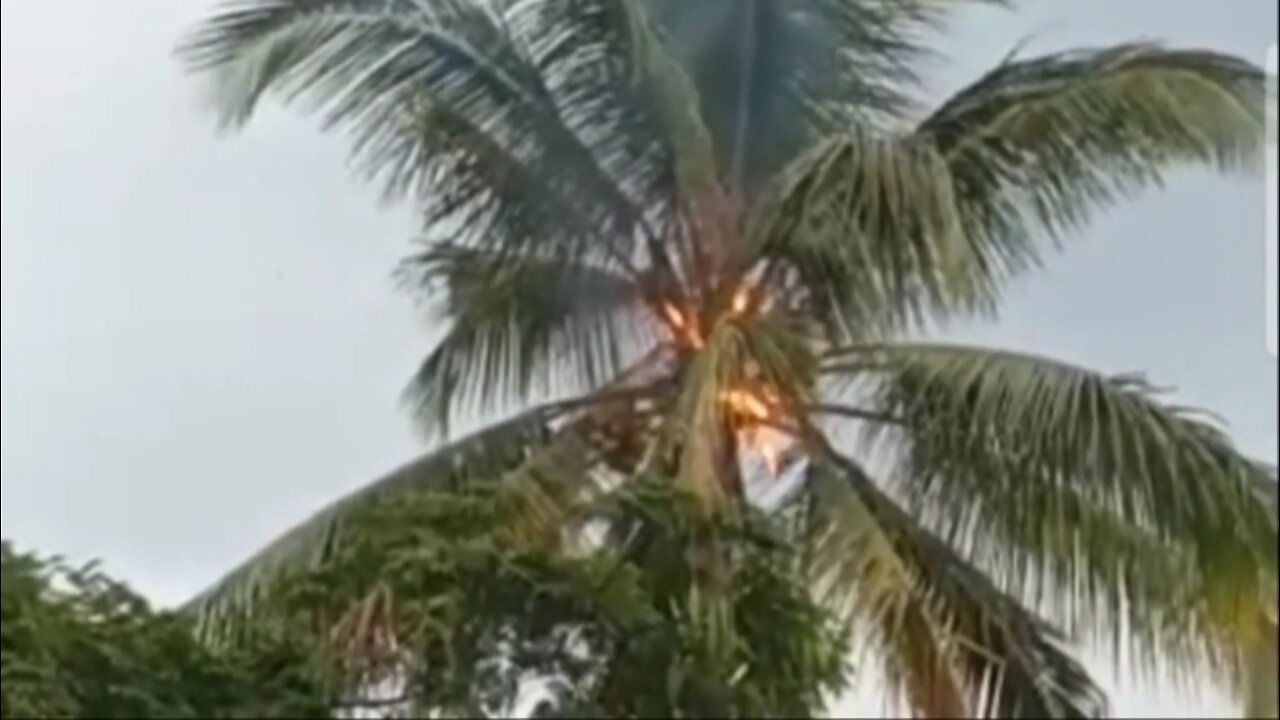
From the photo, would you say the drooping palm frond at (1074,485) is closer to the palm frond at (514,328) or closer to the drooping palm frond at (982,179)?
the drooping palm frond at (982,179)

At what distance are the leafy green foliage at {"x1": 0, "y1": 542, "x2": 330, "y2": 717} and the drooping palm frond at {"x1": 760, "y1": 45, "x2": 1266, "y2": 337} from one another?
0.82 meters

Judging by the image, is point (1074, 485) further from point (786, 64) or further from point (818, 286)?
point (786, 64)

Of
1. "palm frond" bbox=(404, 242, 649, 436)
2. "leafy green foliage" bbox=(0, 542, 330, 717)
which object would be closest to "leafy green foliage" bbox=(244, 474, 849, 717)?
"leafy green foliage" bbox=(0, 542, 330, 717)

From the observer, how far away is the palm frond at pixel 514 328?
2910 mm

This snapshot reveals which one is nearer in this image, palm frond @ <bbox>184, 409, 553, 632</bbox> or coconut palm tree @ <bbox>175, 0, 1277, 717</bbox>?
coconut palm tree @ <bbox>175, 0, 1277, 717</bbox>

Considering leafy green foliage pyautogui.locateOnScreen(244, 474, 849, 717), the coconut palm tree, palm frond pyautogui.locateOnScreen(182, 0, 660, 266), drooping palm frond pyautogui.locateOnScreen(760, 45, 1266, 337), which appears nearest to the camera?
leafy green foliage pyautogui.locateOnScreen(244, 474, 849, 717)

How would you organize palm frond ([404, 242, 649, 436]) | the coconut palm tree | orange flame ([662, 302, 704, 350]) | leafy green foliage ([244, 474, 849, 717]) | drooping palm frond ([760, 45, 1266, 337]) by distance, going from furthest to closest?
palm frond ([404, 242, 649, 436])
orange flame ([662, 302, 704, 350])
drooping palm frond ([760, 45, 1266, 337])
the coconut palm tree
leafy green foliage ([244, 474, 849, 717])

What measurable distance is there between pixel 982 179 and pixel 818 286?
0.27 meters

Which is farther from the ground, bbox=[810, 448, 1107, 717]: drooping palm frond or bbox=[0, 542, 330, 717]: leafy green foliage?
bbox=[0, 542, 330, 717]: leafy green foliage

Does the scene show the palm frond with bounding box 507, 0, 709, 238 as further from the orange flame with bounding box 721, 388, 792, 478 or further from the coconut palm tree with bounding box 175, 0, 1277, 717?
the orange flame with bounding box 721, 388, 792, 478

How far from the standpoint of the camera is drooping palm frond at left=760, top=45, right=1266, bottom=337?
2.67m

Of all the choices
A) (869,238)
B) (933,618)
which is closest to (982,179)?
(869,238)

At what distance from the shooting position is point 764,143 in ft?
9.61

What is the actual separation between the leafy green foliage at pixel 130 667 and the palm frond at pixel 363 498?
4.3 inches
